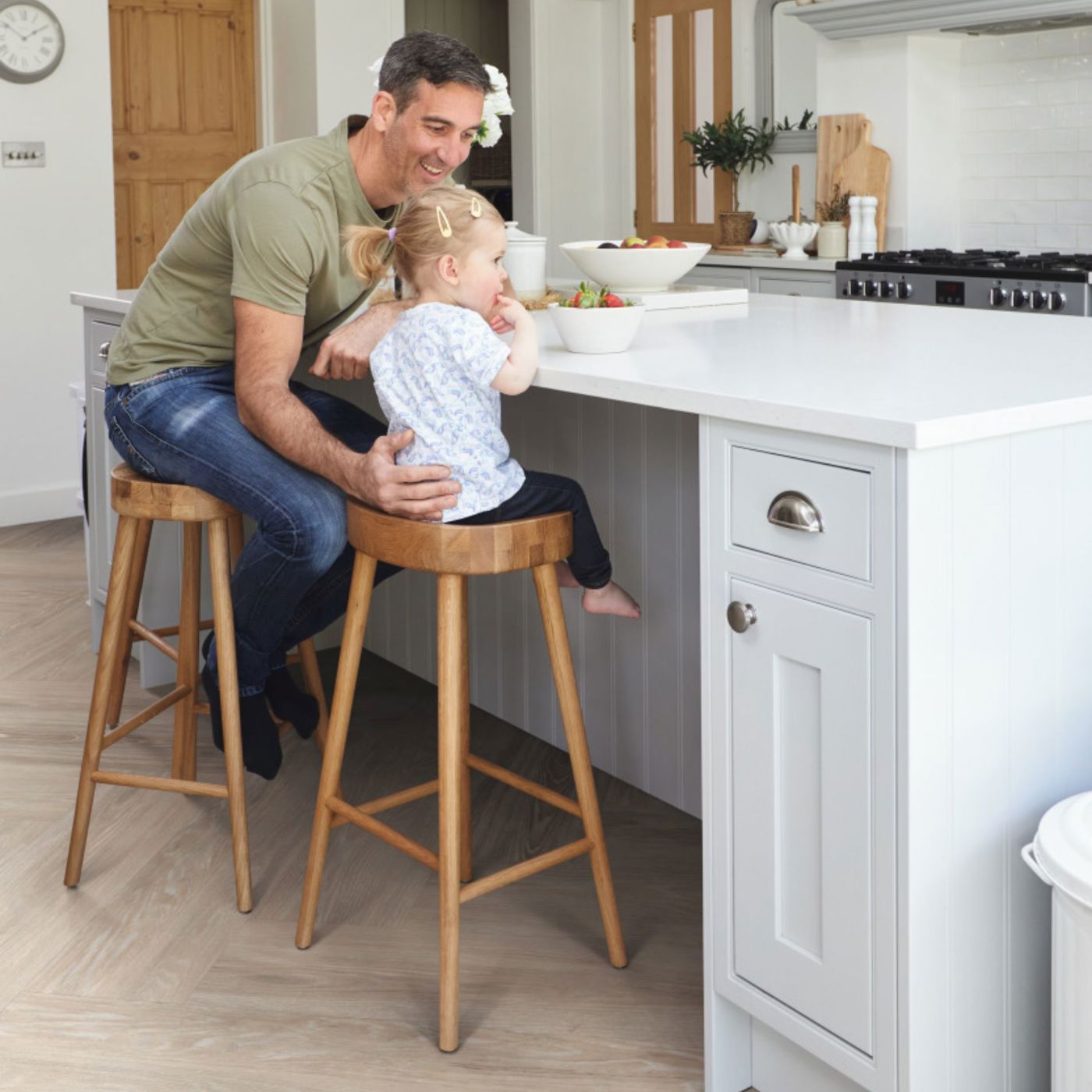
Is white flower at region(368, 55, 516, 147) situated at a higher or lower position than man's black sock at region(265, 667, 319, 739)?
higher

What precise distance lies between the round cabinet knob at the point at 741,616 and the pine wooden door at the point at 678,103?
197 inches

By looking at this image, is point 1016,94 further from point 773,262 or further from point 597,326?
point 597,326

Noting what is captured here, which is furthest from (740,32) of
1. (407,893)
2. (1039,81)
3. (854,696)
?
(854,696)

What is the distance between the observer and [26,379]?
220 inches

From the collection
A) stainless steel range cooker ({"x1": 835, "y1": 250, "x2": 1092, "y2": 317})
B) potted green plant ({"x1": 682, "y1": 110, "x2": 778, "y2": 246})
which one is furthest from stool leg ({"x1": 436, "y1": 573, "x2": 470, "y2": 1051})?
potted green plant ({"x1": 682, "y1": 110, "x2": 778, "y2": 246})

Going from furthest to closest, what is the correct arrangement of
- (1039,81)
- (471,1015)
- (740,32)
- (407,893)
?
(740,32)
(1039,81)
(407,893)
(471,1015)

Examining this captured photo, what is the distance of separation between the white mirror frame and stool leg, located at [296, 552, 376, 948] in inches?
176

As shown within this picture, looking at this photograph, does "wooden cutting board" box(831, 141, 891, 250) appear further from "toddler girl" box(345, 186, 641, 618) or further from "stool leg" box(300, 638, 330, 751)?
"toddler girl" box(345, 186, 641, 618)

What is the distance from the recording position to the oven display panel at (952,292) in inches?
188

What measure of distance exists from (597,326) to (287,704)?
3.90 ft

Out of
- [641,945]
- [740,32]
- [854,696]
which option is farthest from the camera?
[740,32]

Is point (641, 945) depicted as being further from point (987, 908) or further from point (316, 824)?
point (987, 908)

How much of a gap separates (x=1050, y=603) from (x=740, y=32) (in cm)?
517

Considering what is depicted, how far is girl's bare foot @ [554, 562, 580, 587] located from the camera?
7.68 feet
